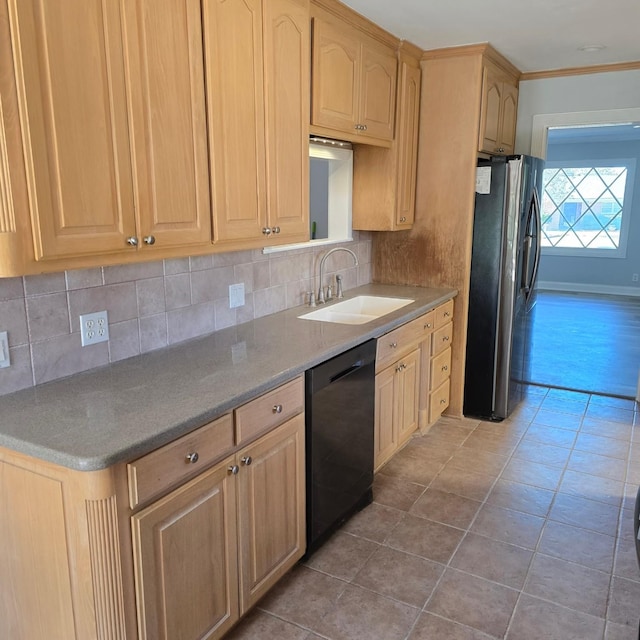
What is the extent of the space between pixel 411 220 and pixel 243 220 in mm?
1843

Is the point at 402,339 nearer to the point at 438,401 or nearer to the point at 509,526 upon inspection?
the point at 438,401

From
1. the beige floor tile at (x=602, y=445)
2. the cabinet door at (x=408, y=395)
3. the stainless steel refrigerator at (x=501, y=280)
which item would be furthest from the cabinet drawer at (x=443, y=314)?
the beige floor tile at (x=602, y=445)

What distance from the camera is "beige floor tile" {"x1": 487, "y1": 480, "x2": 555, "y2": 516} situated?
9.21ft

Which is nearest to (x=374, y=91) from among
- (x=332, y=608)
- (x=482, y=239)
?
(x=482, y=239)

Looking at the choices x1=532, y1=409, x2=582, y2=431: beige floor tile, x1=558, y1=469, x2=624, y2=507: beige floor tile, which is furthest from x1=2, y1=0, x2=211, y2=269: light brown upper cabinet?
x1=532, y1=409, x2=582, y2=431: beige floor tile

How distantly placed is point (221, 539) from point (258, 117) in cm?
152

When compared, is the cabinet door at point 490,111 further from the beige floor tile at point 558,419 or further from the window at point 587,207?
the window at point 587,207

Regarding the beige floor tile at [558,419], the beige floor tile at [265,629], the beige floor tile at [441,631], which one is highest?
the beige floor tile at [558,419]

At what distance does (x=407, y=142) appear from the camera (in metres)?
3.57

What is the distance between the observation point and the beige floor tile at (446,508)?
2.70m

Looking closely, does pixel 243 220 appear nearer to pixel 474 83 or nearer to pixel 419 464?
pixel 419 464

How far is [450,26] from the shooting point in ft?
10.1

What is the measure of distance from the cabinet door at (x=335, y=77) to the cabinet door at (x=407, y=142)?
584 mm

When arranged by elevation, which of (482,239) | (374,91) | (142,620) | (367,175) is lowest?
(142,620)
